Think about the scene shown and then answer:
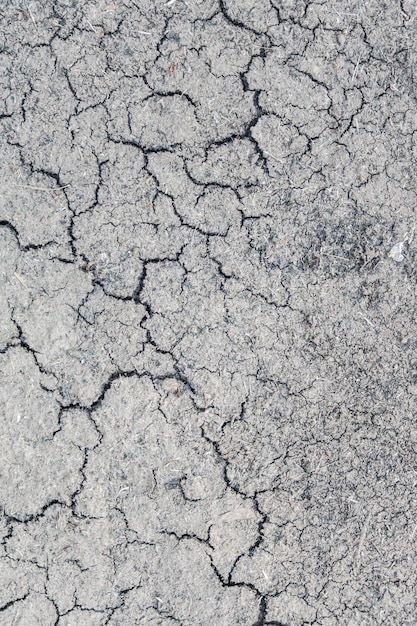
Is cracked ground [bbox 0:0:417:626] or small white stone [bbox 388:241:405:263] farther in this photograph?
small white stone [bbox 388:241:405:263]

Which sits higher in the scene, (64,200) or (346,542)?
(64,200)

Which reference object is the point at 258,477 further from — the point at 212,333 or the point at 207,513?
the point at 212,333

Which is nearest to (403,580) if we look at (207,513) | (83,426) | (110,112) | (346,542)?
(346,542)

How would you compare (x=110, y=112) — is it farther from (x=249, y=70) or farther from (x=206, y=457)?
(x=206, y=457)

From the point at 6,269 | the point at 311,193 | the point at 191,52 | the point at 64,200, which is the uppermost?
the point at 191,52

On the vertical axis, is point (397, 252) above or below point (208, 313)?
above

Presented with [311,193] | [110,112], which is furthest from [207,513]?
[110,112]

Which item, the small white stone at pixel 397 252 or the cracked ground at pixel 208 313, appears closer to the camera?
the cracked ground at pixel 208 313
